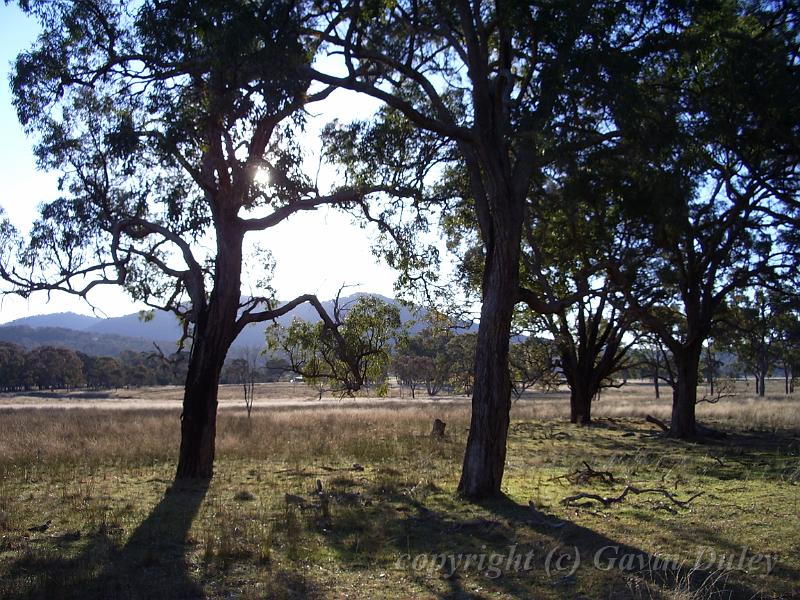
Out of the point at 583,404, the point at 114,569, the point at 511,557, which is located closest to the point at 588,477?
the point at 511,557

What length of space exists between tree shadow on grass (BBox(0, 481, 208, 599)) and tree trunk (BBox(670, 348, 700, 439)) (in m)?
16.6

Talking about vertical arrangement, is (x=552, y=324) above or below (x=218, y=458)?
above

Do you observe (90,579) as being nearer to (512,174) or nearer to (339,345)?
Result: (512,174)

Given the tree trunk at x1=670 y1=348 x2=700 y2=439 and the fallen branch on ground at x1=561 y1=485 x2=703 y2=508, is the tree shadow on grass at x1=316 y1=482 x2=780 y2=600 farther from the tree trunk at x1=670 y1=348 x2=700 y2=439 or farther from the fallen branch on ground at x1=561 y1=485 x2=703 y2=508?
the tree trunk at x1=670 y1=348 x2=700 y2=439

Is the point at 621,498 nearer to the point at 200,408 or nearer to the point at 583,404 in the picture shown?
the point at 200,408

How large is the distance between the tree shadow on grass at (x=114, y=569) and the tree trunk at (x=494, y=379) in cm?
409

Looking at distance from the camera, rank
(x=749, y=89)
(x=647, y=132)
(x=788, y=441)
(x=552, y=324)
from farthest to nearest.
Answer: (x=552, y=324), (x=788, y=441), (x=749, y=89), (x=647, y=132)

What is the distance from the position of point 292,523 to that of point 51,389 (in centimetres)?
8416

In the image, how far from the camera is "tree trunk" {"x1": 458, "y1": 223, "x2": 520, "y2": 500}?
969cm

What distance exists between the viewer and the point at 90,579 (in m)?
5.98

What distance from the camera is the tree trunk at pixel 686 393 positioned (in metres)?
20.4

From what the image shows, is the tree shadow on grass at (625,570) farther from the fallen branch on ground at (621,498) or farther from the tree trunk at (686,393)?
the tree trunk at (686,393)

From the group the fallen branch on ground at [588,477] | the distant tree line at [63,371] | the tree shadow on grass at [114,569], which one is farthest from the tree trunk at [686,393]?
the distant tree line at [63,371]

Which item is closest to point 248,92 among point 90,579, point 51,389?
point 90,579
